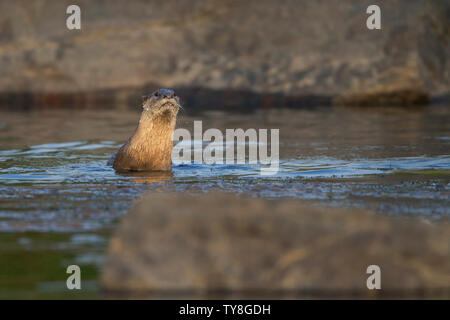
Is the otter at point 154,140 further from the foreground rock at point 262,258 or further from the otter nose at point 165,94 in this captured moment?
Answer: the foreground rock at point 262,258

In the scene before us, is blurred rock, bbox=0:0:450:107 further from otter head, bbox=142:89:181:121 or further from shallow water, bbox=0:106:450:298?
otter head, bbox=142:89:181:121

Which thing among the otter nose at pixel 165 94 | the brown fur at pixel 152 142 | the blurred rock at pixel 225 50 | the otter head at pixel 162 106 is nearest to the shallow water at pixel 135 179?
the brown fur at pixel 152 142

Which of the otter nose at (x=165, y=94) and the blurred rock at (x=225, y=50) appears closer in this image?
the otter nose at (x=165, y=94)

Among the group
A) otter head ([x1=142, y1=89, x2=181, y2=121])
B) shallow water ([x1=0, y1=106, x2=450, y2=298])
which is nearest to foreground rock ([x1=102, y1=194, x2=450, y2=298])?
shallow water ([x1=0, y1=106, x2=450, y2=298])

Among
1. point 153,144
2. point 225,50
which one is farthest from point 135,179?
point 225,50

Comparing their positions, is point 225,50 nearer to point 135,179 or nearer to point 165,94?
point 165,94

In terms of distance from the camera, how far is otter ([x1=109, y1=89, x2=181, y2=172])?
23.9 ft

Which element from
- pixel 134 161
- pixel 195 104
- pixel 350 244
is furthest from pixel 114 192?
pixel 195 104

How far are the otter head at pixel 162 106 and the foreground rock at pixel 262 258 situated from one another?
12.8 ft

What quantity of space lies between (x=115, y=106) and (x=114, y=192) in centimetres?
967

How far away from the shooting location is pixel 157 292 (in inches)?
126

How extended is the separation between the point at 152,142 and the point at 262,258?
418cm

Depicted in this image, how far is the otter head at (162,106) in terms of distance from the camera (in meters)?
7.25

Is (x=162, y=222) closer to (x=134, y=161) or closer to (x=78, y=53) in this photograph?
(x=134, y=161)
